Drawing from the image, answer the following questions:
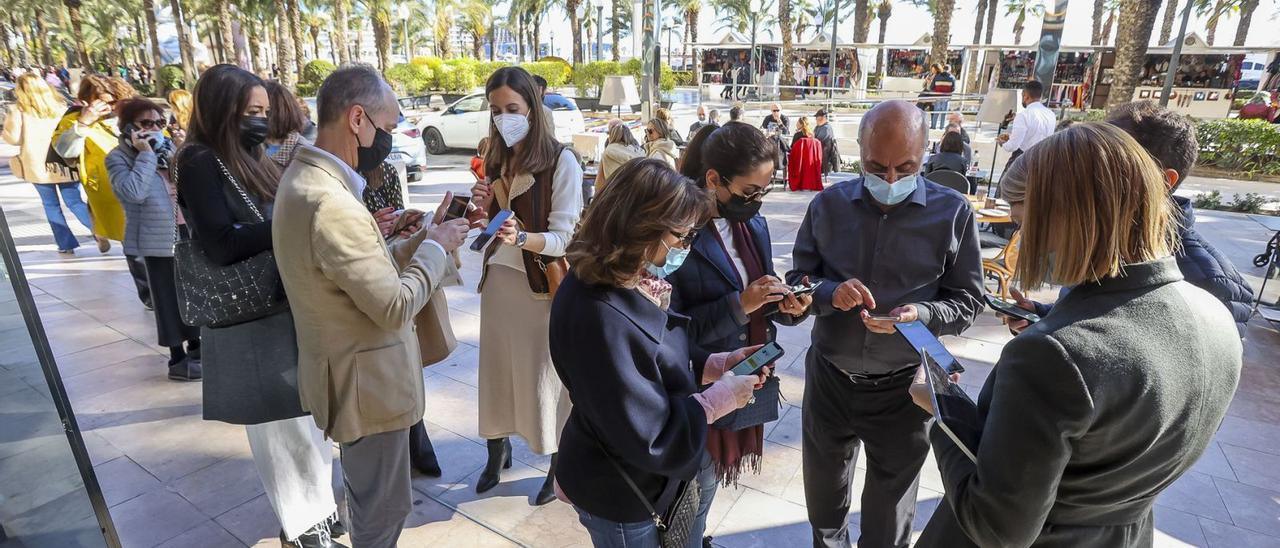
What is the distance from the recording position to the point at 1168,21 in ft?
113

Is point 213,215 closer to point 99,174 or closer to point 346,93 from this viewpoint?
point 346,93

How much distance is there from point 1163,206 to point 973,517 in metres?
0.70

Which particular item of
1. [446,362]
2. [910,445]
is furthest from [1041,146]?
[446,362]

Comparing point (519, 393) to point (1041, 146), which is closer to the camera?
point (1041, 146)

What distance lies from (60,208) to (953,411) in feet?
28.0

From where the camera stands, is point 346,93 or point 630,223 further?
point 346,93

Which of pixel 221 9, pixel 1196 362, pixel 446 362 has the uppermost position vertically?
pixel 221 9

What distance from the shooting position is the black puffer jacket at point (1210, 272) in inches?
83.0

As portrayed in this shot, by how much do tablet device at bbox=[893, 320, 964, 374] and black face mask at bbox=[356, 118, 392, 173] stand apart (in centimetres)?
165

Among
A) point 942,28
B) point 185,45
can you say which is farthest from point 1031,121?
point 185,45

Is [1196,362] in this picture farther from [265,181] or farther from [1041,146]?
[265,181]

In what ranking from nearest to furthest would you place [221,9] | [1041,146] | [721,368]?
1. [1041,146]
2. [721,368]
3. [221,9]

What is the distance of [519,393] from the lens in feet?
9.68

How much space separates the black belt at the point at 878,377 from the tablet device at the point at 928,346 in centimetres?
62
